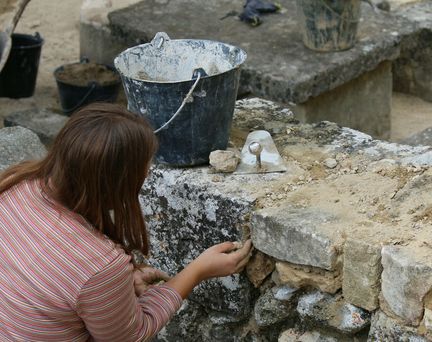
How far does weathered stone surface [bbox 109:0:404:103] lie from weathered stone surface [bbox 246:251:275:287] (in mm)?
2191

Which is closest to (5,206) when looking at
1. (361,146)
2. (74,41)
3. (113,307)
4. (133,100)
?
(113,307)

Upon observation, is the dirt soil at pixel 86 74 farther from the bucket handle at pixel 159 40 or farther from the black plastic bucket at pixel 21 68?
the bucket handle at pixel 159 40

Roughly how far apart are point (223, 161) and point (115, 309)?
0.87 metres

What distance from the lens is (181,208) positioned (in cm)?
302

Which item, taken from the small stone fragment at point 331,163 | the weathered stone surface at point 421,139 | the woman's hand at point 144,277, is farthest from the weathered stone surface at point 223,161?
the weathered stone surface at point 421,139

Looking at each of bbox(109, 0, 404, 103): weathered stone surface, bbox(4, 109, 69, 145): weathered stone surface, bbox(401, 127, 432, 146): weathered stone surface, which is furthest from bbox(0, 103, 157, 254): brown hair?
bbox(4, 109, 69, 145): weathered stone surface

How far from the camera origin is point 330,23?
5.25 m

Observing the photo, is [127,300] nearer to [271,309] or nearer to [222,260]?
[222,260]

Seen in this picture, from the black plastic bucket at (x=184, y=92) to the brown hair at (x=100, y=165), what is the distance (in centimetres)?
64

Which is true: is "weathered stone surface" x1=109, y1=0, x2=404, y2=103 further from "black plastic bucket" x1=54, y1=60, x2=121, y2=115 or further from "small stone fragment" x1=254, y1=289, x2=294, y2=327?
"small stone fragment" x1=254, y1=289, x2=294, y2=327

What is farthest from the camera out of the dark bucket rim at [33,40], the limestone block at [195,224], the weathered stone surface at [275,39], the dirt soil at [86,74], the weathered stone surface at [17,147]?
the dark bucket rim at [33,40]

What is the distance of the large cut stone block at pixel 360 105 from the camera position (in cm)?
533

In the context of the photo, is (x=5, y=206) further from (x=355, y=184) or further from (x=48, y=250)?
(x=355, y=184)

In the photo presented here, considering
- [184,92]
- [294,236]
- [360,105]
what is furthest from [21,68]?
[294,236]
